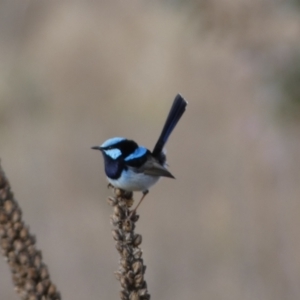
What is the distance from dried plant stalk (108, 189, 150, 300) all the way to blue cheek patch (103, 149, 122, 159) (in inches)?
49.6

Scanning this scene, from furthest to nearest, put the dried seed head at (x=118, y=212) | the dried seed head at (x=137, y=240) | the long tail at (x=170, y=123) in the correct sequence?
the long tail at (x=170, y=123) < the dried seed head at (x=118, y=212) < the dried seed head at (x=137, y=240)

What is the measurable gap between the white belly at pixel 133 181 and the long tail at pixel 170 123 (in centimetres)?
27

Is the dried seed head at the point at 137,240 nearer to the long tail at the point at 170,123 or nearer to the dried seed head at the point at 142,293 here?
the dried seed head at the point at 142,293

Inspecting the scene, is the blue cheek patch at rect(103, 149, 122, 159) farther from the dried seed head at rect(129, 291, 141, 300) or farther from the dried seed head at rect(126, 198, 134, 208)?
the dried seed head at rect(129, 291, 141, 300)

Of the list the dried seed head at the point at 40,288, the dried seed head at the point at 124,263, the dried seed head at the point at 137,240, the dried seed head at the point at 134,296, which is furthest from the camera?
the dried seed head at the point at 137,240

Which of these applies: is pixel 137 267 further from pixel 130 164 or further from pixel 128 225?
pixel 130 164

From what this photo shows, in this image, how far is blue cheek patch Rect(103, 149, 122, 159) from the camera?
358 cm

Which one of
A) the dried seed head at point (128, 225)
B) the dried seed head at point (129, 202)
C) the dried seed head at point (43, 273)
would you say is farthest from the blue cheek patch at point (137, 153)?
the dried seed head at point (43, 273)

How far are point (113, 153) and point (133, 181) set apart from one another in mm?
315

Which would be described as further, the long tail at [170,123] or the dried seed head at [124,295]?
the long tail at [170,123]

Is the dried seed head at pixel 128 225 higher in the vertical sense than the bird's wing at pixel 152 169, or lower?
lower

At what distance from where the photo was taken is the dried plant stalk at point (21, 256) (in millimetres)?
1558

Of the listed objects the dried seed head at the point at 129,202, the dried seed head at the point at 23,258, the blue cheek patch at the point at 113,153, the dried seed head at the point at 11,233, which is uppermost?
the blue cheek patch at the point at 113,153

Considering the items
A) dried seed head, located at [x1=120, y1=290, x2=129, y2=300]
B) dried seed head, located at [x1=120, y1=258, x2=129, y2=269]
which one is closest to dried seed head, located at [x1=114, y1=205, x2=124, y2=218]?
dried seed head, located at [x1=120, y1=258, x2=129, y2=269]
